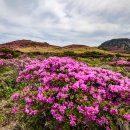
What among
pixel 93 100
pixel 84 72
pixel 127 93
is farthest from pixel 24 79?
pixel 127 93

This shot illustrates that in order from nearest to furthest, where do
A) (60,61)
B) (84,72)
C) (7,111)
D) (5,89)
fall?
(84,72), (60,61), (7,111), (5,89)

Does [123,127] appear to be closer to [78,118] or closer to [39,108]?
[78,118]

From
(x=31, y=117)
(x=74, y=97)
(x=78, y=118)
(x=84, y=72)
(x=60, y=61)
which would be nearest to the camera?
(x=78, y=118)

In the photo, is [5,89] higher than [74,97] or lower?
lower

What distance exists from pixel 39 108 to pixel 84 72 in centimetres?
179

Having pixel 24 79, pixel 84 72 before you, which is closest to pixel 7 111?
pixel 24 79

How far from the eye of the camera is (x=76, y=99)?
6.08 m

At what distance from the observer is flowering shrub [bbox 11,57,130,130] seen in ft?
19.2

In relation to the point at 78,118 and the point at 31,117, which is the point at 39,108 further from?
the point at 78,118

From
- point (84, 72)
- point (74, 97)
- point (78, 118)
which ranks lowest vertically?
point (78, 118)

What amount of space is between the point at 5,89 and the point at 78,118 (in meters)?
5.90

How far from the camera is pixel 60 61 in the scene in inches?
308

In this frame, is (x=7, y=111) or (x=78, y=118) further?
(x=7, y=111)

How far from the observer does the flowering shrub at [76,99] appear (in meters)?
5.84
